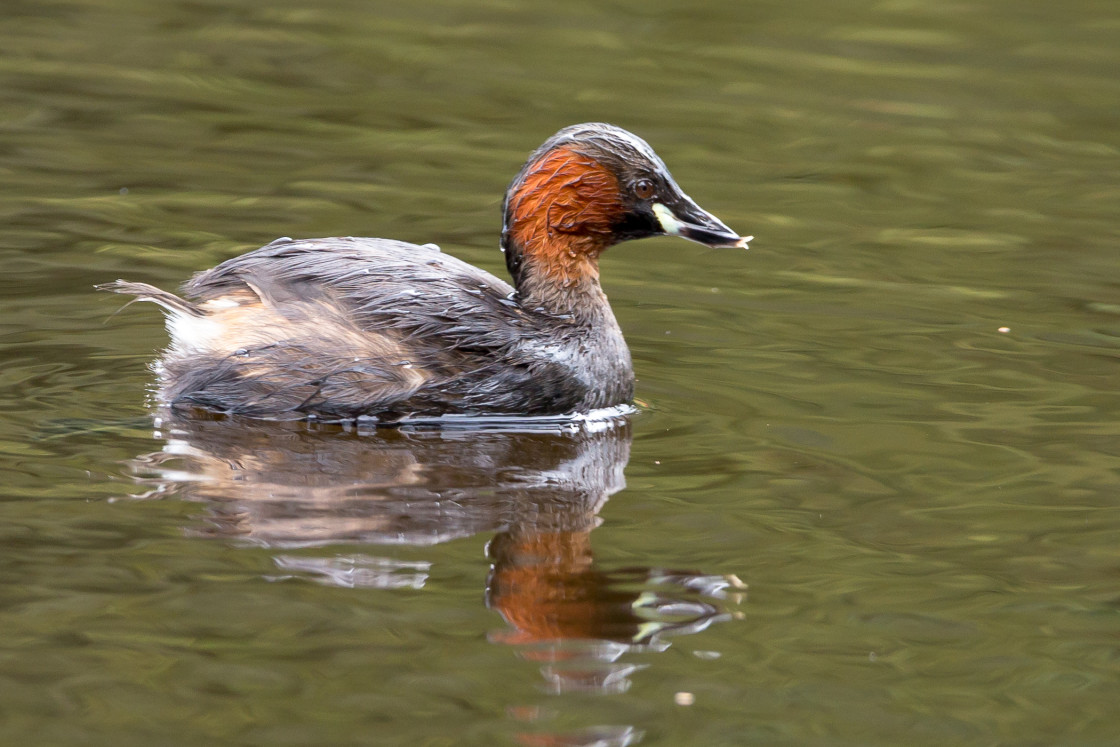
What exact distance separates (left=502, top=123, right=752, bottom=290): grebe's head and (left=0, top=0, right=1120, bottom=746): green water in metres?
0.64

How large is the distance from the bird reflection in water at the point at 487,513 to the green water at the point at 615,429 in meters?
0.02

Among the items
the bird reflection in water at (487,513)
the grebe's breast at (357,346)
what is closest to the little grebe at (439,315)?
the grebe's breast at (357,346)

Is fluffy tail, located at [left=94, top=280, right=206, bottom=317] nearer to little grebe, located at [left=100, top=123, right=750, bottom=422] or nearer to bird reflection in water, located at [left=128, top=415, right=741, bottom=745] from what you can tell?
little grebe, located at [left=100, top=123, right=750, bottom=422]

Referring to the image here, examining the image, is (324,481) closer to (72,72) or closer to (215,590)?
(215,590)

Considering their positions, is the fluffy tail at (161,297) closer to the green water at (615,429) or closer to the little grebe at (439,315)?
the little grebe at (439,315)

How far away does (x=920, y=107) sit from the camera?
11.1m

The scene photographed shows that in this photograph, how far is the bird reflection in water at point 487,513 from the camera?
4.55 m

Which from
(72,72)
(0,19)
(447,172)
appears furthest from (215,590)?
(0,19)

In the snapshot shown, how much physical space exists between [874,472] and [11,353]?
342 centimetres

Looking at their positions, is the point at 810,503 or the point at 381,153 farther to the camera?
the point at 381,153

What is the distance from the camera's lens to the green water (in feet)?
14.1

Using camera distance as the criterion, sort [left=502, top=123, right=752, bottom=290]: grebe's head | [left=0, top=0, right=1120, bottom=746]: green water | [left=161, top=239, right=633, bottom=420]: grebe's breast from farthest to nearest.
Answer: [left=502, top=123, right=752, bottom=290]: grebe's head → [left=161, top=239, right=633, bottom=420]: grebe's breast → [left=0, top=0, right=1120, bottom=746]: green water

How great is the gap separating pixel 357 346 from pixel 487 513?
1125mm

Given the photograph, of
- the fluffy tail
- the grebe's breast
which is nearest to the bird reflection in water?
the grebe's breast
